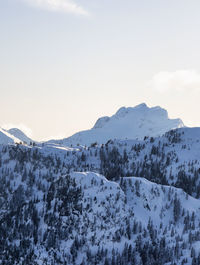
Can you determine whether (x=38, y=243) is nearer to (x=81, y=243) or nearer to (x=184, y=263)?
(x=81, y=243)

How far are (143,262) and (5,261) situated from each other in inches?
2493

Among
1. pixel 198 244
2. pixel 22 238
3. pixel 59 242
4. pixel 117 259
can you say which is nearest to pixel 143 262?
pixel 117 259

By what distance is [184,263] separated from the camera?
184 m

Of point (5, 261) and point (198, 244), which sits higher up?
point (198, 244)

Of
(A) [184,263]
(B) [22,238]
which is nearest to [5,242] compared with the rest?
→ (B) [22,238]

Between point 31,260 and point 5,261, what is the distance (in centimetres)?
1196

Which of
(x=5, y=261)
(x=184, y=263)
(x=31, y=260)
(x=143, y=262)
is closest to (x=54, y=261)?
(x=31, y=260)

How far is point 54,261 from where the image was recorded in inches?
7485

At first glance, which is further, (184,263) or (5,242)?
(5,242)

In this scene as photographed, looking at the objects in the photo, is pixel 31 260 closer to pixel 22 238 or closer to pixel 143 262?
pixel 22 238

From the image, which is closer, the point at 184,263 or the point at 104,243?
the point at 184,263

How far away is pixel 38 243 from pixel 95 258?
91.4 ft

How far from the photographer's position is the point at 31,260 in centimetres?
18988

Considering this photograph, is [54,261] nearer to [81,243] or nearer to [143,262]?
[81,243]
